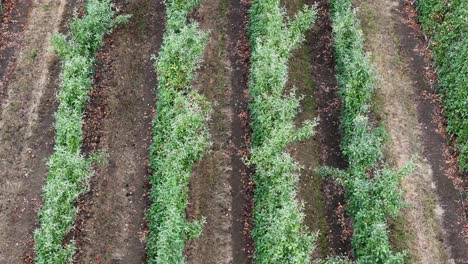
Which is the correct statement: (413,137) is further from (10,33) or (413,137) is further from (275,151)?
(10,33)

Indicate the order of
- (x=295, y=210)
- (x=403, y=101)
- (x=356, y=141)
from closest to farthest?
(x=295, y=210)
(x=356, y=141)
(x=403, y=101)

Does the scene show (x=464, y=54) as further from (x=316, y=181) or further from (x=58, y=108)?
(x=58, y=108)

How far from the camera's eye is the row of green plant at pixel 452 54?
84.5 ft

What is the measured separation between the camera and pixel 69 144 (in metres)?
23.3

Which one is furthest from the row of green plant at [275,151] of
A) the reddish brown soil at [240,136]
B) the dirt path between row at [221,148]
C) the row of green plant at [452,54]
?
the row of green plant at [452,54]

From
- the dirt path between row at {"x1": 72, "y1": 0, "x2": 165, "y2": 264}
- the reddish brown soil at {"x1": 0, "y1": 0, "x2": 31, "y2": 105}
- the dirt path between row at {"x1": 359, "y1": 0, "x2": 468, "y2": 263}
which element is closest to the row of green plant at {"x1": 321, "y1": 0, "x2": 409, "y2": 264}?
the dirt path between row at {"x1": 359, "y1": 0, "x2": 468, "y2": 263}

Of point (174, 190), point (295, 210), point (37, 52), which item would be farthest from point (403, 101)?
point (37, 52)

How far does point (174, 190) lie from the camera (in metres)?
22.0

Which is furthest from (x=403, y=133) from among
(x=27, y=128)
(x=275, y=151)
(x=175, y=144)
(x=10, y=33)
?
(x=10, y=33)

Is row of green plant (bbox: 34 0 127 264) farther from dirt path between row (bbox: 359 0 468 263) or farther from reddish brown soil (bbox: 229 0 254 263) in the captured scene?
dirt path between row (bbox: 359 0 468 263)

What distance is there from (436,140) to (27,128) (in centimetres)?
1865

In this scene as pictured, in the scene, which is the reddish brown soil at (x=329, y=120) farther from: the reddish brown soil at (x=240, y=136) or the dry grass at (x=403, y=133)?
the reddish brown soil at (x=240, y=136)

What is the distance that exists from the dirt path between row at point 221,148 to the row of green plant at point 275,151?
0.92m

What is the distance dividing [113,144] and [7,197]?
16.3 feet
